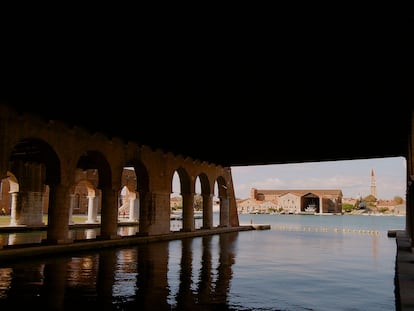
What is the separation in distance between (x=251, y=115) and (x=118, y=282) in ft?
29.8

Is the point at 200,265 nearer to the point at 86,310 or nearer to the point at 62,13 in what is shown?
the point at 86,310

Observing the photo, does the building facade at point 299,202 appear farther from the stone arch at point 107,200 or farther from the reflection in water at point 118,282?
the reflection in water at point 118,282

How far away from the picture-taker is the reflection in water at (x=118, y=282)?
962cm

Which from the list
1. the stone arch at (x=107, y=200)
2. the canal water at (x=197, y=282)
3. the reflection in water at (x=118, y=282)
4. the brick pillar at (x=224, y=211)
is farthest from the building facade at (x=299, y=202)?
the reflection in water at (x=118, y=282)

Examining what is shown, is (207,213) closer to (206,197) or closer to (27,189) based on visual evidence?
(206,197)

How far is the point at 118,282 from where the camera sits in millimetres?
12344

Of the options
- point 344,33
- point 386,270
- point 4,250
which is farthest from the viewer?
point 4,250

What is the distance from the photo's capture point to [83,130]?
21750 mm

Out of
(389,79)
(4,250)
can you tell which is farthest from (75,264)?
(389,79)

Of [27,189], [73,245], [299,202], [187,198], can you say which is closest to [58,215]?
[73,245]

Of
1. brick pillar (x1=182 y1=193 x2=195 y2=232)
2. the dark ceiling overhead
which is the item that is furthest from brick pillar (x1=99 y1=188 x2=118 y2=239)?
brick pillar (x1=182 y1=193 x2=195 y2=232)

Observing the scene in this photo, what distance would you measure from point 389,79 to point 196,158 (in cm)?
2154

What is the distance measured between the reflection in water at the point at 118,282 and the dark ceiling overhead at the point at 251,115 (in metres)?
6.05

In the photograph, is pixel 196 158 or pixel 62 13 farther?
pixel 196 158
